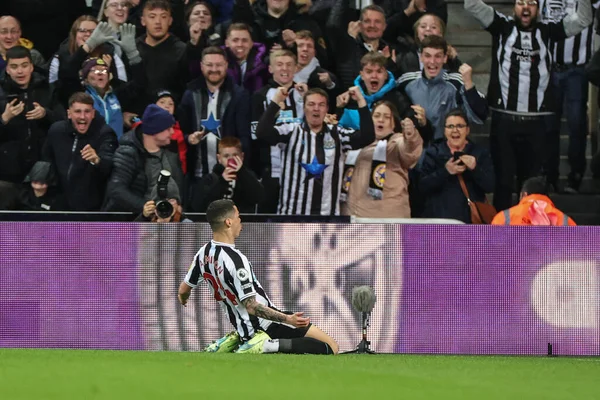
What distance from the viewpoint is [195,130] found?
14383 millimetres

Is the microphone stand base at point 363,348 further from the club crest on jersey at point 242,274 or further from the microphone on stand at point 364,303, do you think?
the club crest on jersey at point 242,274

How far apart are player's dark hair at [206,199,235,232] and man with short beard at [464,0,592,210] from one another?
504 cm

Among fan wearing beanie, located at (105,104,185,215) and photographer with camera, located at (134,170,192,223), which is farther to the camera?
fan wearing beanie, located at (105,104,185,215)

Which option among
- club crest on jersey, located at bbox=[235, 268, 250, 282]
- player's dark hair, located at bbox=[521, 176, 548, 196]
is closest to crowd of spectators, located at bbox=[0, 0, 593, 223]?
player's dark hair, located at bbox=[521, 176, 548, 196]

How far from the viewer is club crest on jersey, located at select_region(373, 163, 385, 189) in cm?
1380

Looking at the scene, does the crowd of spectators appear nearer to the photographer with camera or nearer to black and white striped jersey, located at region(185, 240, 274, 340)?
the photographer with camera

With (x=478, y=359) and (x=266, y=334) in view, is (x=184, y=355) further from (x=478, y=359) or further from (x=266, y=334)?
(x=478, y=359)

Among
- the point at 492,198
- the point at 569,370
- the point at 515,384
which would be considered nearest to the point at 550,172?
the point at 492,198

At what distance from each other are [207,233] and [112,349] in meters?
1.43

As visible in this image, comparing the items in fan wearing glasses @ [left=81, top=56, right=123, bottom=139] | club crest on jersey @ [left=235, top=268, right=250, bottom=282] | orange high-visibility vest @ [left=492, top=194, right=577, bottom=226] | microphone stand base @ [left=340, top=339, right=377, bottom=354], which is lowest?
microphone stand base @ [left=340, top=339, right=377, bottom=354]

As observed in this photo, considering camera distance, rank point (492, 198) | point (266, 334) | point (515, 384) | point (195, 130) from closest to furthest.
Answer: point (515, 384)
point (266, 334)
point (195, 130)
point (492, 198)

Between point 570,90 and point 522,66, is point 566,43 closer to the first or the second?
point 570,90

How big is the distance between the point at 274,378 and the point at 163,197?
423 cm

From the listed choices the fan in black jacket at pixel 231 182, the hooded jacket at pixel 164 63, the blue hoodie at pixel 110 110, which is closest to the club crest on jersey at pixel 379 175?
the fan in black jacket at pixel 231 182
